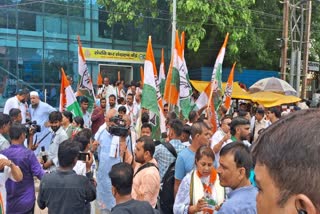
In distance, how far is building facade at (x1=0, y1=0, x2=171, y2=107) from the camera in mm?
17344

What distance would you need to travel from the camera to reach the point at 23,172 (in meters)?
4.03

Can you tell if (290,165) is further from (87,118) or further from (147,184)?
(87,118)

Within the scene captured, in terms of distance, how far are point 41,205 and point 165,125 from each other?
3345 mm

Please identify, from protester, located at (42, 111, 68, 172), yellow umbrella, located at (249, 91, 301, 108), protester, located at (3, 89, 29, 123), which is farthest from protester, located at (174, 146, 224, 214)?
yellow umbrella, located at (249, 91, 301, 108)

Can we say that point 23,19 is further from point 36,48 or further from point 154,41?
point 154,41

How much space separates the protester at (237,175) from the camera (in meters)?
2.56

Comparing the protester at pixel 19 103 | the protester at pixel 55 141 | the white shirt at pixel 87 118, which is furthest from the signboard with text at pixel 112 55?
the protester at pixel 55 141

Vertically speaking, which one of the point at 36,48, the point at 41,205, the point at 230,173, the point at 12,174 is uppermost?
the point at 36,48

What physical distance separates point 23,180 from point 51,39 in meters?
15.2

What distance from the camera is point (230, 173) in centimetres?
283

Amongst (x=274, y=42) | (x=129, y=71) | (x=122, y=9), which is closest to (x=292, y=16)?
(x=274, y=42)

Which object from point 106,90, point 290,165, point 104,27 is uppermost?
point 104,27

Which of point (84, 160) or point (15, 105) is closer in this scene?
point (84, 160)

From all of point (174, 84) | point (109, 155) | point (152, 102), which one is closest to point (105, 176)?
point (109, 155)
